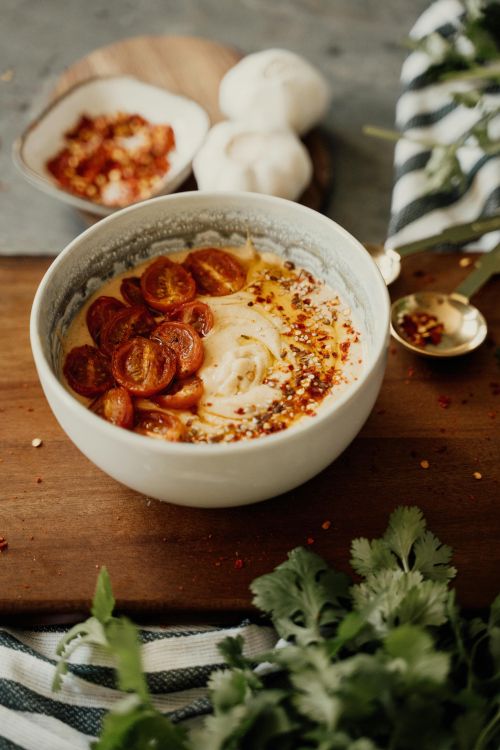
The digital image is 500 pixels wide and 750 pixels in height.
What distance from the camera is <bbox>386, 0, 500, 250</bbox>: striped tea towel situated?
211 cm

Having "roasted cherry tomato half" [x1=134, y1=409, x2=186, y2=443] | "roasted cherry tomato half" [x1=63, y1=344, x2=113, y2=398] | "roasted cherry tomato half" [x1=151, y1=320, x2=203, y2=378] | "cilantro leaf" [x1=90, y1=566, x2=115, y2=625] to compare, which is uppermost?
"roasted cherry tomato half" [x1=151, y1=320, x2=203, y2=378]

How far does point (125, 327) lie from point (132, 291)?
9 centimetres

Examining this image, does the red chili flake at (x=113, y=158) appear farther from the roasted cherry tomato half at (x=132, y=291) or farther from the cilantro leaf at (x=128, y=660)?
the cilantro leaf at (x=128, y=660)

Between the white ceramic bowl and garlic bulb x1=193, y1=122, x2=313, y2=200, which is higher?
the white ceramic bowl

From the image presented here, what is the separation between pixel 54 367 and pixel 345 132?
1.67 meters

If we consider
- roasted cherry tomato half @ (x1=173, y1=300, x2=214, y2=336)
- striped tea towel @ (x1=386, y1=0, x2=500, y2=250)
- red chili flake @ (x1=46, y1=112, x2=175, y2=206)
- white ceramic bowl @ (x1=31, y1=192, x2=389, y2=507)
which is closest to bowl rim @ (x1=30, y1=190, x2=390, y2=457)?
white ceramic bowl @ (x1=31, y1=192, x2=389, y2=507)

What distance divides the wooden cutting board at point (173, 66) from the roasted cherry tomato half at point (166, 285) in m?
0.97

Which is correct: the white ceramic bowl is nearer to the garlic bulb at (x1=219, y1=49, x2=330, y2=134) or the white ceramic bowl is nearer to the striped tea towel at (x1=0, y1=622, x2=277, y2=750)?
the striped tea towel at (x1=0, y1=622, x2=277, y2=750)

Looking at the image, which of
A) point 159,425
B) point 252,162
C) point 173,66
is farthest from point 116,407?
point 173,66

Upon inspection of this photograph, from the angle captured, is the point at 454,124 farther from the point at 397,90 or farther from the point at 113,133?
the point at 113,133

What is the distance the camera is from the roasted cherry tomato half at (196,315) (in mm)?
1528

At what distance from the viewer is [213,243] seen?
1.62 meters

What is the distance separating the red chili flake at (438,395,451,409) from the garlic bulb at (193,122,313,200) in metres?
0.80

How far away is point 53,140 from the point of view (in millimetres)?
2406
